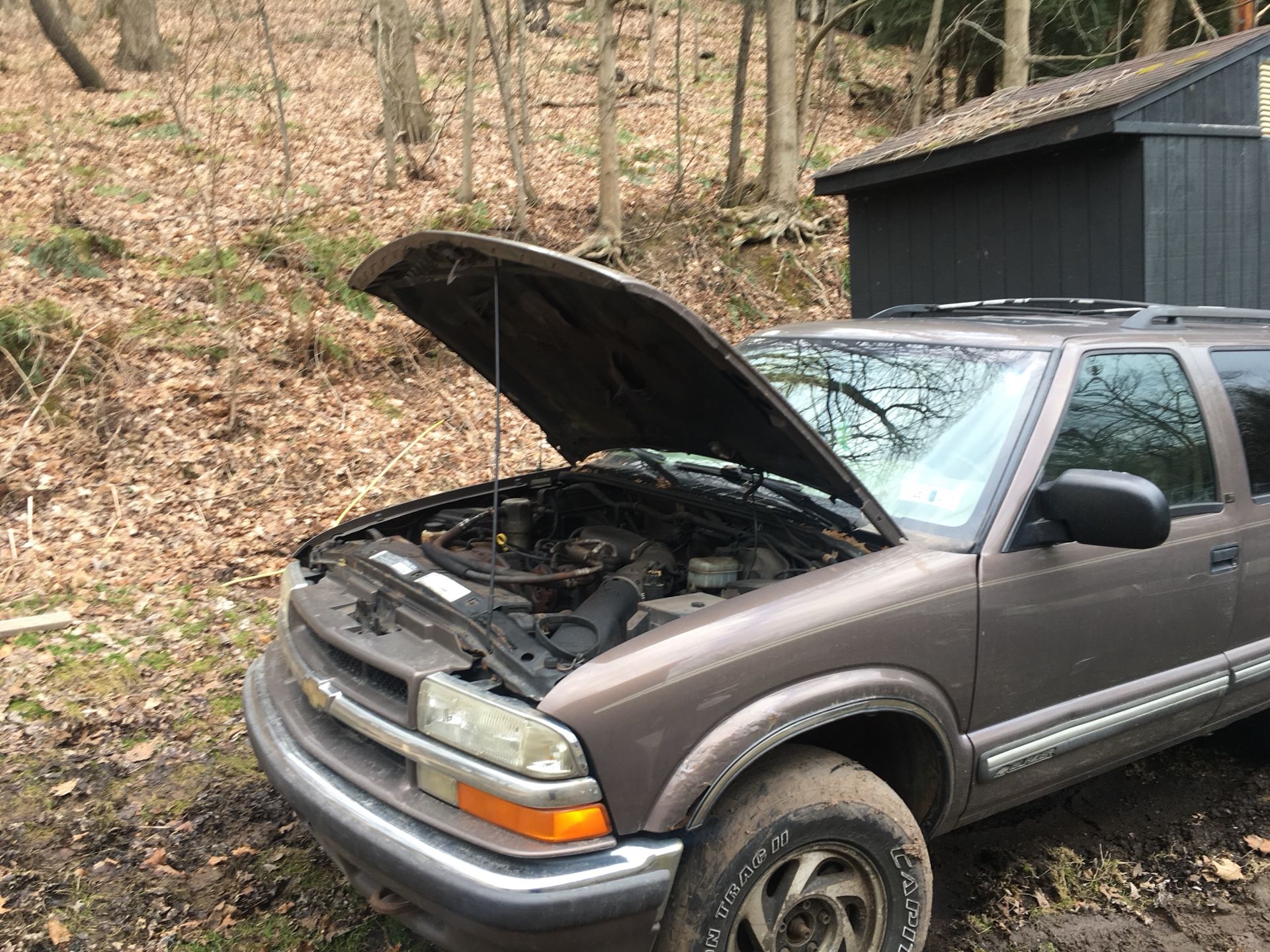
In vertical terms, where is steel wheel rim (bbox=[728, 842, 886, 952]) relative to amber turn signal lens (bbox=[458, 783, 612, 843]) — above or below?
below

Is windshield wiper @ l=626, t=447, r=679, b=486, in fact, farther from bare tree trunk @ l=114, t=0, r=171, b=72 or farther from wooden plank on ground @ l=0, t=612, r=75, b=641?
bare tree trunk @ l=114, t=0, r=171, b=72

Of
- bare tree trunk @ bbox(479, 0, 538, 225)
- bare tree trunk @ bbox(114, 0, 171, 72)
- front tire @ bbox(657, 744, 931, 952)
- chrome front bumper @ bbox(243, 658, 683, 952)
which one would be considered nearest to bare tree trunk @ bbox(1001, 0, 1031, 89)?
bare tree trunk @ bbox(479, 0, 538, 225)

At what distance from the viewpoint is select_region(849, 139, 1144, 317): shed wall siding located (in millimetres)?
6598

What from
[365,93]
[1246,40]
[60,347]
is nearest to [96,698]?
[60,347]

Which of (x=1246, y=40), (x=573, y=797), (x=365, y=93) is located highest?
(x=365, y=93)

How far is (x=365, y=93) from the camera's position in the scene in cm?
1703

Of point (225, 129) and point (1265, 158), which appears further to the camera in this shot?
point (225, 129)

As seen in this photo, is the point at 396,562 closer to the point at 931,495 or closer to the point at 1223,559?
the point at 931,495

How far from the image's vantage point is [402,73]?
532 inches

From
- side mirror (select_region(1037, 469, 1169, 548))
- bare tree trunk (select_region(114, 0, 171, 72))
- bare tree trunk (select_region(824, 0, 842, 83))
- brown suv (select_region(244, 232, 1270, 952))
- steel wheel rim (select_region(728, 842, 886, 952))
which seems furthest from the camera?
bare tree trunk (select_region(824, 0, 842, 83))

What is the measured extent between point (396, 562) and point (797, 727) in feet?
4.88

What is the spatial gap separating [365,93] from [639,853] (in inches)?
684

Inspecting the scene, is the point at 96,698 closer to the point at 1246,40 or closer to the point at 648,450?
the point at 648,450

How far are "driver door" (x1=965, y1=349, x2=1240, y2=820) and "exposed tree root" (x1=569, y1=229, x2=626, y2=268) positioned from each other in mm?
8265
